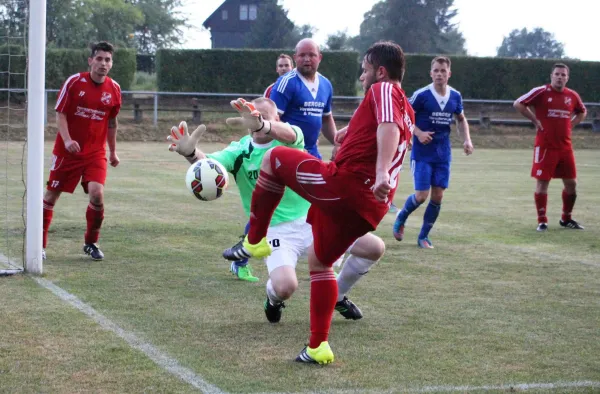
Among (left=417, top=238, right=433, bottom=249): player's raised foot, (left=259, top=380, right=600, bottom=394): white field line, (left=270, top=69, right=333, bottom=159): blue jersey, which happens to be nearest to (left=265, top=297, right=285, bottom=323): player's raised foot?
(left=259, top=380, right=600, bottom=394): white field line

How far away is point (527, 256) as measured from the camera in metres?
9.47

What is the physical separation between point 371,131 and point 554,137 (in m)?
7.77

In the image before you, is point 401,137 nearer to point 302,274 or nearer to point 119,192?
point 302,274

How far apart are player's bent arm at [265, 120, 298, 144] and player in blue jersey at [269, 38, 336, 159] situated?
229 cm

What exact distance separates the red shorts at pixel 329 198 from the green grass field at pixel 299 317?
0.70 m

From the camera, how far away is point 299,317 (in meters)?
6.36

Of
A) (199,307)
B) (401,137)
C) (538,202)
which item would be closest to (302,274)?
(199,307)

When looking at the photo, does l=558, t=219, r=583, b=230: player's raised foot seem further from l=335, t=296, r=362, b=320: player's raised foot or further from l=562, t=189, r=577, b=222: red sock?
l=335, t=296, r=362, b=320: player's raised foot

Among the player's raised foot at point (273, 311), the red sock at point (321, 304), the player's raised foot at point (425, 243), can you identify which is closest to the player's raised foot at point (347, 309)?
the player's raised foot at point (273, 311)

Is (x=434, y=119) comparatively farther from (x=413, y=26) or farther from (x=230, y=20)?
(x=230, y=20)

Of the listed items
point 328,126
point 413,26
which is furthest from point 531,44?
point 328,126

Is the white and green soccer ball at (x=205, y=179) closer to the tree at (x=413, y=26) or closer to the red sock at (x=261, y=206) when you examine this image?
the red sock at (x=261, y=206)

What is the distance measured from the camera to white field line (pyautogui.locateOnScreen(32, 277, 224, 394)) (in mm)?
4676

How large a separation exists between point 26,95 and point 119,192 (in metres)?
7.54
